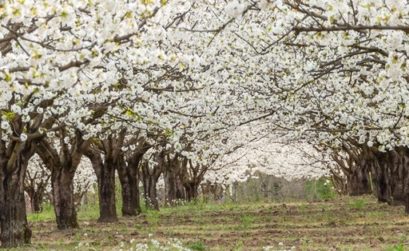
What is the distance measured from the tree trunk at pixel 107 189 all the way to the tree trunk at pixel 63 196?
3.21 metres

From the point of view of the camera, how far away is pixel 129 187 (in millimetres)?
30688

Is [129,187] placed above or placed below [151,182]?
below

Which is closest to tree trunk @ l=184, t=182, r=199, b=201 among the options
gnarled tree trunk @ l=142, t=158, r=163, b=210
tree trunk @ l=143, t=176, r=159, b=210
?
gnarled tree trunk @ l=142, t=158, r=163, b=210

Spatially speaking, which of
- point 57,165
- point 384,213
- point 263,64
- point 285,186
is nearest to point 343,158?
point 384,213

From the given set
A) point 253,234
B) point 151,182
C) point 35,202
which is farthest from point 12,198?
point 35,202

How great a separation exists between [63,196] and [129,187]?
8013 millimetres

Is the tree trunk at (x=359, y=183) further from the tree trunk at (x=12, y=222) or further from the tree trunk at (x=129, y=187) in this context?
the tree trunk at (x=12, y=222)

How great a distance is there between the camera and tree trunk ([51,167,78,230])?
898 inches

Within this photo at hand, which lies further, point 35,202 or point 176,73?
point 35,202

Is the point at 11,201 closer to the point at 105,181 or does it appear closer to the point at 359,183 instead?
the point at 105,181

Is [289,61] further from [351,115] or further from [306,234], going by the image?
[306,234]

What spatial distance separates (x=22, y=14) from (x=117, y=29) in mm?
1451

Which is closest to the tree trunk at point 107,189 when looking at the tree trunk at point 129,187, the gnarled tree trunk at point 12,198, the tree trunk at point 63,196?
the tree trunk at point 63,196

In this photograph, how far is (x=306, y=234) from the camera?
63.8 feet
